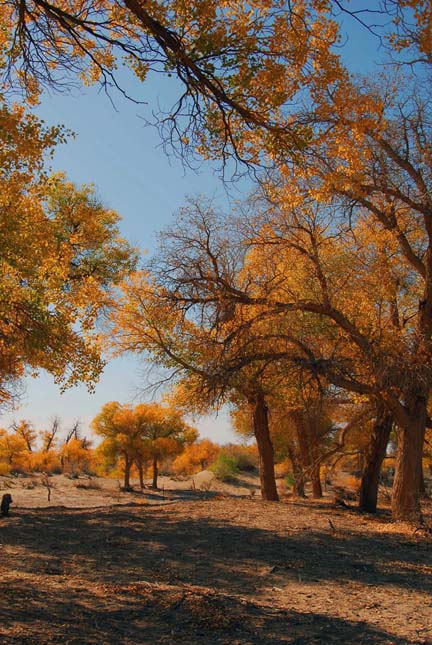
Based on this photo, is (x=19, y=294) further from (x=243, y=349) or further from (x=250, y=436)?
(x=250, y=436)

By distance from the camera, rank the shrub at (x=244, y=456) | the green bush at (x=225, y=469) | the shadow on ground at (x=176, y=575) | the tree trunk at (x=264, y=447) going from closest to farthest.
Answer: the shadow on ground at (x=176, y=575) → the tree trunk at (x=264, y=447) → the green bush at (x=225, y=469) → the shrub at (x=244, y=456)

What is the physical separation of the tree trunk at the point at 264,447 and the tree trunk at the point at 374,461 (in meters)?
3.19

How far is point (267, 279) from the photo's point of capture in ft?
40.0

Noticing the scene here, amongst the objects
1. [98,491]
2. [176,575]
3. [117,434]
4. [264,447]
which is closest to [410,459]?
[264,447]

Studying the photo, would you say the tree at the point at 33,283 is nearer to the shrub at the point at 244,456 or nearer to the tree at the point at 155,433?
the tree at the point at 155,433

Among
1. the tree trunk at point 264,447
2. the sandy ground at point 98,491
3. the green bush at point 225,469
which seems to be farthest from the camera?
the green bush at point 225,469

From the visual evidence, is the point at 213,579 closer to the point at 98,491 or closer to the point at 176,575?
the point at 176,575

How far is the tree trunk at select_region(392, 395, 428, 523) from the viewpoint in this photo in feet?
39.2

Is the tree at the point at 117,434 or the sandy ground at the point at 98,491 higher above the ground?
the tree at the point at 117,434

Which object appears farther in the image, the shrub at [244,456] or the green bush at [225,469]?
the shrub at [244,456]

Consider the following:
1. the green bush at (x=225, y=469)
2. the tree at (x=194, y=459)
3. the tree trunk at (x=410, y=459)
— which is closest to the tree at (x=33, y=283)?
the tree trunk at (x=410, y=459)

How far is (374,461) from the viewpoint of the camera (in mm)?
14883

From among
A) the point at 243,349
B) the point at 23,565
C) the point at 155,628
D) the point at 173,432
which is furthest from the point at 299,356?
the point at 173,432

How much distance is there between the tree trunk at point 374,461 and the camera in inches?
574
